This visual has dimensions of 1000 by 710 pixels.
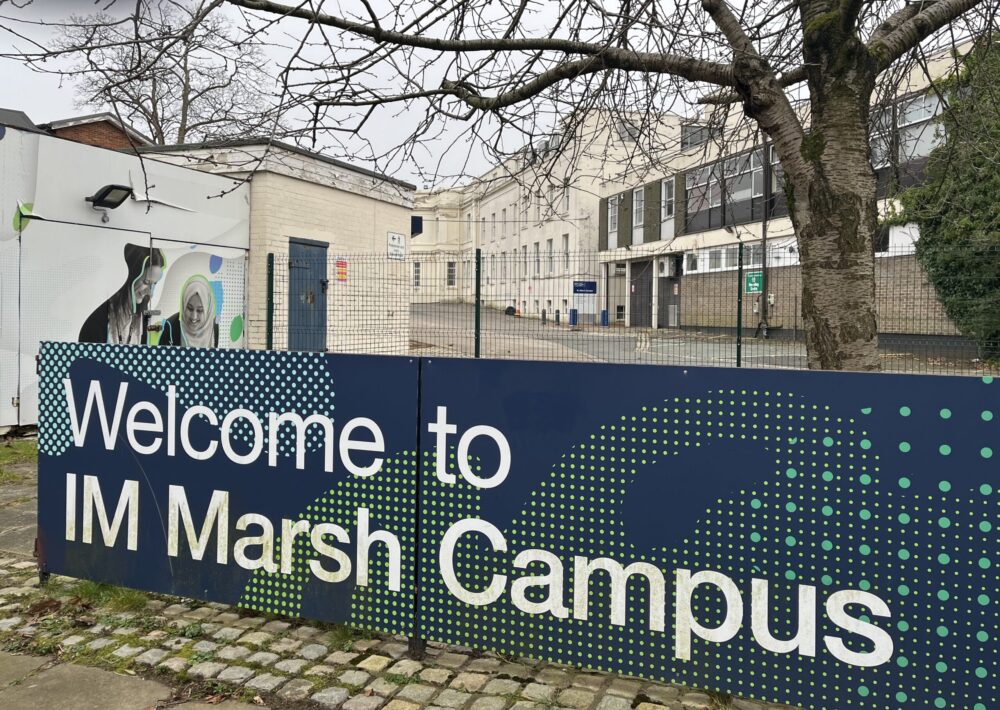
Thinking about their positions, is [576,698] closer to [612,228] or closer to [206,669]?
[206,669]

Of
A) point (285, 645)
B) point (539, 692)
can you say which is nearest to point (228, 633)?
point (285, 645)

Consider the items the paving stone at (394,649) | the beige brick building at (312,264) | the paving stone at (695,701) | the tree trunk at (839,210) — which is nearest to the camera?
the paving stone at (695,701)

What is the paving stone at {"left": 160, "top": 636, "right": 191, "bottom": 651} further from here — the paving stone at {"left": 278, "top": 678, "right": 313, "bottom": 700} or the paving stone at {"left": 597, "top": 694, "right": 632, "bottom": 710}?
the paving stone at {"left": 597, "top": 694, "right": 632, "bottom": 710}

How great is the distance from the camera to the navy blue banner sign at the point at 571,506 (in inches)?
109

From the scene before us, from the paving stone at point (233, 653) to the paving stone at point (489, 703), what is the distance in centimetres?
123

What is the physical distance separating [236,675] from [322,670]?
→ 39 centimetres

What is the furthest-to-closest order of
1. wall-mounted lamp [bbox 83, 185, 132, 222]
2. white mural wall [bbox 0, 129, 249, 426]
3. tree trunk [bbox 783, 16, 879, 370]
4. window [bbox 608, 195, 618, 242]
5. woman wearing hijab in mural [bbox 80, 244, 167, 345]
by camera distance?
1. window [bbox 608, 195, 618, 242]
2. woman wearing hijab in mural [bbox 80, 244, 167, 345]
3. wall-mounted lamp [bbox 83, 185, 132, 222]
4. white mural wall [bbox 0, 129, 249, 426]
5. tree trunk [bbox 783, 16, 879, 370]

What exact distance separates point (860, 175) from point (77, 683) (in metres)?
5.11

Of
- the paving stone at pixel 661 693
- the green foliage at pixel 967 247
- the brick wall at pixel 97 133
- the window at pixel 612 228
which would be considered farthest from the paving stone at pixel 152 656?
the window at pixel 612 228

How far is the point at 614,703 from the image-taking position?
3.16m

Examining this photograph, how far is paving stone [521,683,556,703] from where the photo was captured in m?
3.20

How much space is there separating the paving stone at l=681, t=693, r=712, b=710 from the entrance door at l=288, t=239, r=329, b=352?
12.4 metres

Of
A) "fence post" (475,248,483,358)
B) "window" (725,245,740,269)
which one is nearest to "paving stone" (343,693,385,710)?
"fence post" (475,248,483,358)

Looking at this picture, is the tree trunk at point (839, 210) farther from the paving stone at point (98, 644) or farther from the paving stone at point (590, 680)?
the paving stone at point (98, 644)
